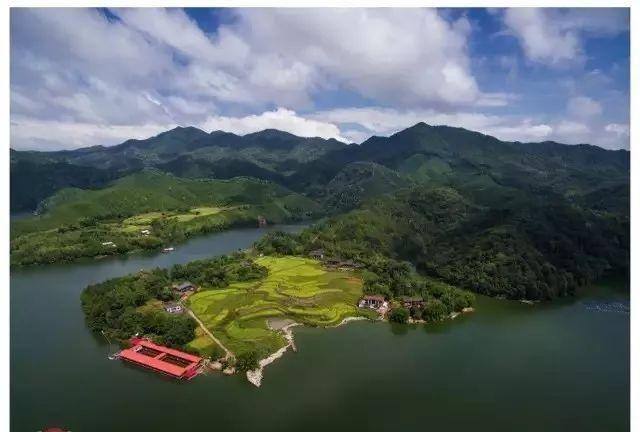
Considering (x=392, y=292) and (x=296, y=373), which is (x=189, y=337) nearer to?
(x=296, y=373)

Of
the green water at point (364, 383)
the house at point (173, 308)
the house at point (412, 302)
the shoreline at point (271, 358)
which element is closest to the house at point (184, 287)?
the house at point (173, 308)

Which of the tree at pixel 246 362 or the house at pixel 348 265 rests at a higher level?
the house at pixel 348 265

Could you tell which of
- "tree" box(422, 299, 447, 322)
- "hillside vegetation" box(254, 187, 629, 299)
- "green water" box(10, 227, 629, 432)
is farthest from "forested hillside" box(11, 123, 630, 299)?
"green water" box(10, 227, 629, 432)

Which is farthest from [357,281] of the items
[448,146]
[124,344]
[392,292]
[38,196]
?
[448,146]

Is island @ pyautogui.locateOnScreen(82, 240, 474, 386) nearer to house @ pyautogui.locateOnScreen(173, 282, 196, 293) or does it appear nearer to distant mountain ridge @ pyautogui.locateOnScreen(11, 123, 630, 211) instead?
house @ pyautogui.locateOnScreen(173, 282, 196, 293)

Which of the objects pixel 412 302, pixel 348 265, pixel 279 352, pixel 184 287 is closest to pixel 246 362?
pixel 279 352

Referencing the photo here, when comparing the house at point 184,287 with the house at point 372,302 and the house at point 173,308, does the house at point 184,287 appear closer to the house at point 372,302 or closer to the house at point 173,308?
the house at point 173,308
